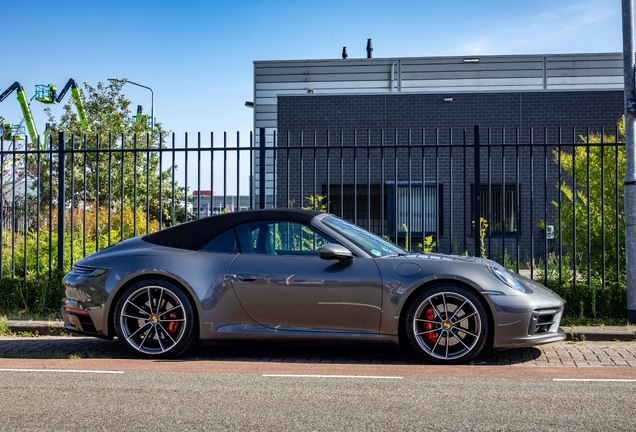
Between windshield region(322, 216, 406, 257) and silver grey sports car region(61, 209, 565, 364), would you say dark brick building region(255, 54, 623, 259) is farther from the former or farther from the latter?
silver grey sports car region(61, 209, 565, 364)

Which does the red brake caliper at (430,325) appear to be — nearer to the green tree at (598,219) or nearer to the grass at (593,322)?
the grass at (593,322)

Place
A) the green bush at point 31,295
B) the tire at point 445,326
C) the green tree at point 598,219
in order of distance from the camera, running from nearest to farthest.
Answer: the tire at point 445,326 → the green bush at point 31,295 → the green tree at point 598,219

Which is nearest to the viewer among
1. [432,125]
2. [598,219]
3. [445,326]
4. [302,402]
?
[302,402]

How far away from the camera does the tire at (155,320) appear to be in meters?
6.63

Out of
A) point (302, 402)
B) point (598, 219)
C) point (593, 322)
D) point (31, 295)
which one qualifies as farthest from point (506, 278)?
point (31, 295)

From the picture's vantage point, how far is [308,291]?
6.50 metres

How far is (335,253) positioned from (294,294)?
51 centimetres

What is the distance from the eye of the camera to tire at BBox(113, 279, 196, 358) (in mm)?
6633

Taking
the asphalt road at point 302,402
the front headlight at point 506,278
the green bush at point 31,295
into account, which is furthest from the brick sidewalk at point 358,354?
the green bush at point 31,295

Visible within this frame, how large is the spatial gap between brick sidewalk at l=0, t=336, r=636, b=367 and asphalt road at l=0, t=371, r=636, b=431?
0.94 metres

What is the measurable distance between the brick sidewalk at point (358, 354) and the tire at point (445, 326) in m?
0.30

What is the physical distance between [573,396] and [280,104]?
15.4 meters

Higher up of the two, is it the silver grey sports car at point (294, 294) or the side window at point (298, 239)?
the side window at point (298, 239)

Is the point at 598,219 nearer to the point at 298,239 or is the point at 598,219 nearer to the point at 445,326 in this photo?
the point at 445,326
